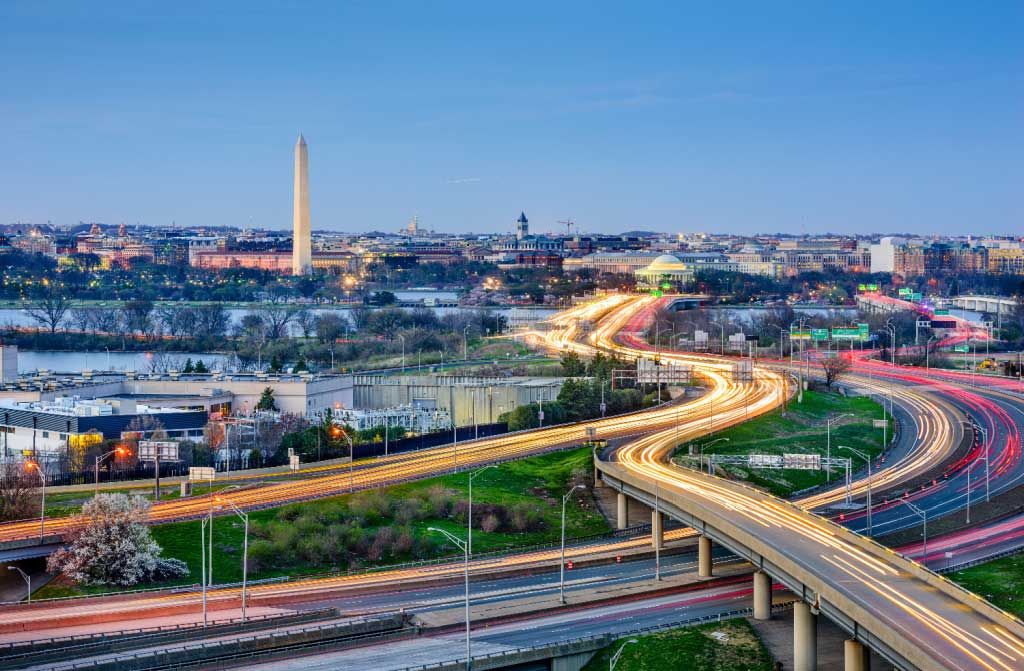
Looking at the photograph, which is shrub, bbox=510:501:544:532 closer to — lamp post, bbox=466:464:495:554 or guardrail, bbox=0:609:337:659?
lamp post, bbox=466:464:495:554

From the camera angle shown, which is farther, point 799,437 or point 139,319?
point 139,319

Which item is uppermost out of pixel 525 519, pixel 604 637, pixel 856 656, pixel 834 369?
pixel 834 369

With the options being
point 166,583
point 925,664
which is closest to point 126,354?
point 166,583

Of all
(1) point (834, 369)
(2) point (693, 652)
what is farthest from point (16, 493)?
(1) point (834, 369)

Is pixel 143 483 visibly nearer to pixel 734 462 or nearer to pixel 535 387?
pixel 734 462

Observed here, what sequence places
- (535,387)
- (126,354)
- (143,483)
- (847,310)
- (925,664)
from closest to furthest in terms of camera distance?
(925,664) < (143,483) < (535,387) < (126,354) < (847,310)

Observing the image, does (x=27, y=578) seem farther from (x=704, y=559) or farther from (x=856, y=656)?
(x=856, y=656)
